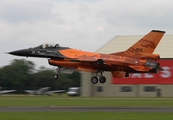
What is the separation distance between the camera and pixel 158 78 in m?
82.2

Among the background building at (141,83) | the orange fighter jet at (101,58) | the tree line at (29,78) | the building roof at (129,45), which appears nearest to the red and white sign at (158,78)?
the background building at (141,83)

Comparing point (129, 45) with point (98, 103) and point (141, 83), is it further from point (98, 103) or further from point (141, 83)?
point (98, 103)

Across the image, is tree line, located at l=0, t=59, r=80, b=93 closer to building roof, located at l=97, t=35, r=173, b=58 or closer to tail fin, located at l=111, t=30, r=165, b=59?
building roof, located at l=97, t=35, r=173, b=58

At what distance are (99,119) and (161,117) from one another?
4.79 m

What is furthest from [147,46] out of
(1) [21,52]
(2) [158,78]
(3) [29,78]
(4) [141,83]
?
(3) [29,78]

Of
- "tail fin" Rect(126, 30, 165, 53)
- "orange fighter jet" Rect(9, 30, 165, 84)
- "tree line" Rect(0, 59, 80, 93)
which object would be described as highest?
"tail fin" Rect(126, 30, 165, 53)

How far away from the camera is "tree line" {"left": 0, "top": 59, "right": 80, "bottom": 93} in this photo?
13862 centimetres

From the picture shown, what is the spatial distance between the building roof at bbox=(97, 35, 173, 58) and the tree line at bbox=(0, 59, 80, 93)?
151ft

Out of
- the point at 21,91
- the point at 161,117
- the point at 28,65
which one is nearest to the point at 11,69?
the point at 28,65

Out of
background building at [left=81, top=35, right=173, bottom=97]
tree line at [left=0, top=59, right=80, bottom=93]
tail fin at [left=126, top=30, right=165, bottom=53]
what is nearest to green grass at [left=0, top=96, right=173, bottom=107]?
tail fin at [left=126, top=30, right=165, bottom=53]

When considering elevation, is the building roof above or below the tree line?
above

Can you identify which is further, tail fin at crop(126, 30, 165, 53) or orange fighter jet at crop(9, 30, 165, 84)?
tail fin at crop(126, 30, 165, 53)

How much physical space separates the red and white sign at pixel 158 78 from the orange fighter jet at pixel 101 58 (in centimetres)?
3588

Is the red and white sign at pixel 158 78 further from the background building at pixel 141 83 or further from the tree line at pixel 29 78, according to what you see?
the tree line at pixel 29 78
